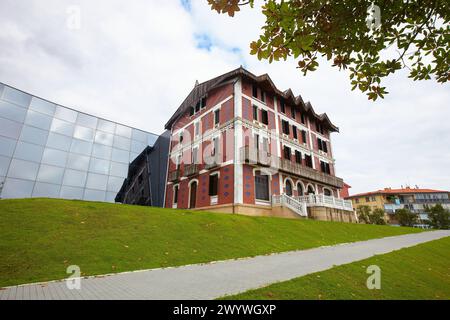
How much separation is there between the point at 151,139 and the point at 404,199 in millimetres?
76659

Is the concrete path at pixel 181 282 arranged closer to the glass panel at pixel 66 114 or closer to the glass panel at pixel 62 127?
the glass panel at pixel 62 127

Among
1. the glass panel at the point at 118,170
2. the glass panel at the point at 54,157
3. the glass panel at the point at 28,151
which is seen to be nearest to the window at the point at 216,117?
the glass panel at the point at 118,170

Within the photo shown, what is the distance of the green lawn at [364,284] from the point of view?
432cm

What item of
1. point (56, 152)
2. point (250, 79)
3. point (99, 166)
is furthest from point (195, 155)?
point (56, 152)

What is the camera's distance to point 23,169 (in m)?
→ 18.6

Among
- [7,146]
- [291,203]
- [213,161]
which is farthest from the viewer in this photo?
[213,161]

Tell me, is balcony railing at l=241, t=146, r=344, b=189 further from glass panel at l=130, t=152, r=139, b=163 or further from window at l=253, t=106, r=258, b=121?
glass panel at l=130, t=152, r=139, b=163

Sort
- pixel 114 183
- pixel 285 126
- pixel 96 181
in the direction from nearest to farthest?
pixel 96 181
pixel 114 183
pixel 285 126

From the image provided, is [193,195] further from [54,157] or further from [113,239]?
[113,239]

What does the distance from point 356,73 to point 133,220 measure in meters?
9.20

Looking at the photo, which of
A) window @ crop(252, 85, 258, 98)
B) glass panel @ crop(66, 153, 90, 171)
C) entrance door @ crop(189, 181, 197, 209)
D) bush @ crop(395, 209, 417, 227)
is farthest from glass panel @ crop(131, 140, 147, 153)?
bush @ crop(395, 209, 417, 227)

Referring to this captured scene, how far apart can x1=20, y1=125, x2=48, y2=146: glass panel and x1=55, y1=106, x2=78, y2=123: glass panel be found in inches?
87.3

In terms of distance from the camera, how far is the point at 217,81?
73.8 feet

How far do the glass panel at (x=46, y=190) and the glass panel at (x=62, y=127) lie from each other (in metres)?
5.22
